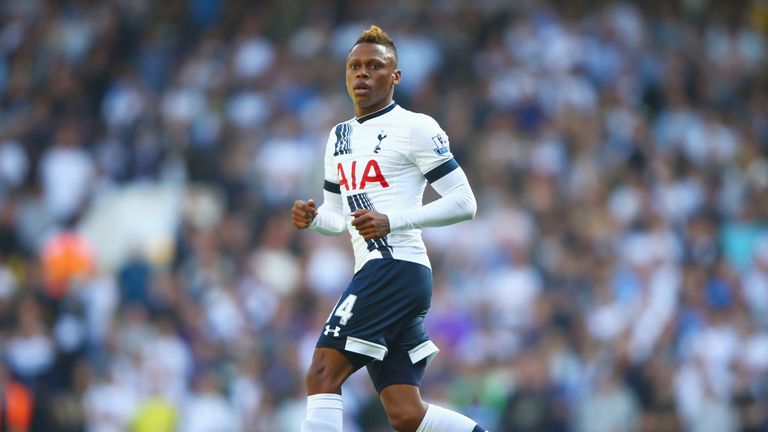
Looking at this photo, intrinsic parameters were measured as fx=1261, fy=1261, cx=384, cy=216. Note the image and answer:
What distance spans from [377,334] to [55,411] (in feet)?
26.4

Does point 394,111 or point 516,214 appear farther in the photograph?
point 516,214

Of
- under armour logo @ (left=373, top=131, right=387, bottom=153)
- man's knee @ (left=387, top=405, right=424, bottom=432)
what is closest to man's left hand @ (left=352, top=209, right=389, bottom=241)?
under armour logo @ (left=373, top=131, right=387, bottom=153)

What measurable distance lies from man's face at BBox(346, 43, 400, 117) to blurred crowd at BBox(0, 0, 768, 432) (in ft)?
22.2

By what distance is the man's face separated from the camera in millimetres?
6801

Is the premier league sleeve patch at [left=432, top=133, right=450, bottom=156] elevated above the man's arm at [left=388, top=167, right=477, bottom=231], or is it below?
above

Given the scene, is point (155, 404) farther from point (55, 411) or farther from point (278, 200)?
point (278, 200)

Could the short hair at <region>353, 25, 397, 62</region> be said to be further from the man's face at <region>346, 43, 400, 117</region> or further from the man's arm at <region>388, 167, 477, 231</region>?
the man's arm at <region>388, 167, 477, 231</region>

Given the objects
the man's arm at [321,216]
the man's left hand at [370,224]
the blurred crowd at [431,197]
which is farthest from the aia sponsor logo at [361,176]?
the blurred crowd at [431,197]

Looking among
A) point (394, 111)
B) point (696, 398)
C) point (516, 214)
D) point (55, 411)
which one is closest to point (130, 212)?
point (55, 411)

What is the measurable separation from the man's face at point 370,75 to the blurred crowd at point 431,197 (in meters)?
6.78

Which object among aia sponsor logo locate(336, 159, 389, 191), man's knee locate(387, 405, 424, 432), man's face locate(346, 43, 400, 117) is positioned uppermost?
man's face locate(346, 43, 400, 117)

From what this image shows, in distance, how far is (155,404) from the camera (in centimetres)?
1368

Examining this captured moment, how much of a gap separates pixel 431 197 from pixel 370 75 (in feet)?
27.5

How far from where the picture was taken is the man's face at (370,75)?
6801 mm
